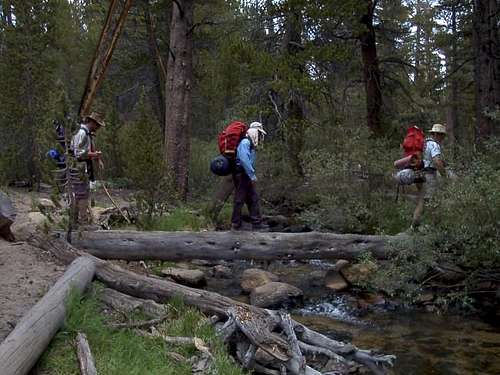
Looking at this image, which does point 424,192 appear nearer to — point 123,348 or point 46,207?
point 123,348

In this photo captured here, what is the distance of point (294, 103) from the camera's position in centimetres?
1670

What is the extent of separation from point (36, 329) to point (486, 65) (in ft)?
36.4

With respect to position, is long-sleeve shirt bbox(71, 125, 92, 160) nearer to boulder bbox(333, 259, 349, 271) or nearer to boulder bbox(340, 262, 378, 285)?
boulder bbox(333, 259, 349, 271)

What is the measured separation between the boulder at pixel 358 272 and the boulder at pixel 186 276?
249cm

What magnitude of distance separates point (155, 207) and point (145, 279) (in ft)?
15.2

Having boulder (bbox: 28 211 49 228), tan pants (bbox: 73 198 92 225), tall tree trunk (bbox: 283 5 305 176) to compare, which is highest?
tall tree trunk (bbox: 283 5 305 176)

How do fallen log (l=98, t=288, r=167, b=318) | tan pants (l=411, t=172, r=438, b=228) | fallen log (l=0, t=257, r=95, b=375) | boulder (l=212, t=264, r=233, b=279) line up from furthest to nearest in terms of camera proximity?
boulder (l=212, t=264, r=233, b=279) < tan pants (l=411, t=172, r=438, b=228) < fallen log (l=98, t=288, r=167, b=318) < fallen log (l=0, t=257, r=95, b=375)

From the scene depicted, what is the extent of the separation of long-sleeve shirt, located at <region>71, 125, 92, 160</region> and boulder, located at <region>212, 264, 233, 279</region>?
319 centimetres

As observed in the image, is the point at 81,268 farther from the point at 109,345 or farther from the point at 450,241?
the point at 450,241

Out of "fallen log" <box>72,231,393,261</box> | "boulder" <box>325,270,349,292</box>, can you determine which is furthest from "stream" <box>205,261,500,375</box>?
"fallen log" <box>72,231,393,261</box>

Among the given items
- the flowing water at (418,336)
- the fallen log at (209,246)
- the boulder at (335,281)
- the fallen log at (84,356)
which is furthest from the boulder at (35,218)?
the boulder at (335,281)

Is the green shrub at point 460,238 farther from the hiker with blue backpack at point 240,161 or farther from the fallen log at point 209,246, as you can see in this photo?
the hiker with blue backpack at point 240,161

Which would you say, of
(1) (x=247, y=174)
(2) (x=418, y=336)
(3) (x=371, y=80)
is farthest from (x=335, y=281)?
(3) (x=371, y=80)

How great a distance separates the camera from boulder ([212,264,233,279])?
10645mm
